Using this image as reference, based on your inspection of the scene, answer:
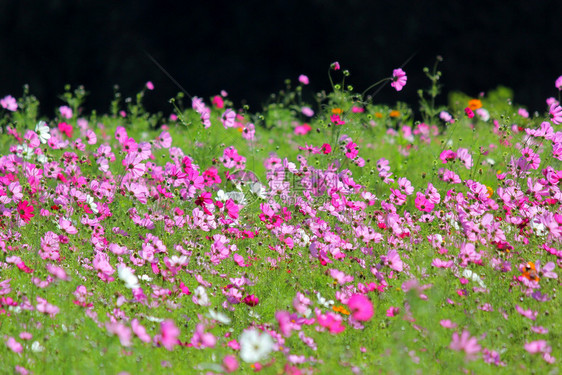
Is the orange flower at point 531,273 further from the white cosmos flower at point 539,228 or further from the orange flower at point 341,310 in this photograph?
the orange flower at point 341,310

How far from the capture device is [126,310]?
258cm

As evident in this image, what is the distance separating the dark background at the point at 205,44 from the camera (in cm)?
948

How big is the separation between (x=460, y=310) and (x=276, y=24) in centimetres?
762

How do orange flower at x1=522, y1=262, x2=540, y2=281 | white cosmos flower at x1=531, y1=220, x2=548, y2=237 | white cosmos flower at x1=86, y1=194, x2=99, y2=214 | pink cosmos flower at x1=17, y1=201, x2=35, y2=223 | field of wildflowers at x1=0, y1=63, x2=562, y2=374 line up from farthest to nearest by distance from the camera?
1. white cosmos flower at x1=86, y1=194, x2=99, y2=214
2. pink cosmos flower at x1=17, y1=201, x2=35, y2=223
3. white cosmos flower at x1=531, y1=220, x2=548, y2=237
4. orange flower at x1=522, y1=262, x2=540, y2=281
5. field of wildflowers at x1=0, y1=63, x2=562, y2=374

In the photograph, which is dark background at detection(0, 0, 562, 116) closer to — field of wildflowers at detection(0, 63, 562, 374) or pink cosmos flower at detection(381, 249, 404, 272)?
field of wildflowers at detection(0, 63, 562, 374)

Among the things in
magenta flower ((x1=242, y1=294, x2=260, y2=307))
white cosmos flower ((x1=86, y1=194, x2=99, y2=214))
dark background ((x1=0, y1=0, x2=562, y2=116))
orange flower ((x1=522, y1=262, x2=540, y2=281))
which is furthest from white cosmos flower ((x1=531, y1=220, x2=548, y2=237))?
dark background ((x1=0, y1=0, x2=562, y2=116))

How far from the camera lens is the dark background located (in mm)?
9484

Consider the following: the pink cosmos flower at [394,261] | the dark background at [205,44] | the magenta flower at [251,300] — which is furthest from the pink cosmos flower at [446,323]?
the dark background at [205,44]

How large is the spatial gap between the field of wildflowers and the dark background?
530 centimetres

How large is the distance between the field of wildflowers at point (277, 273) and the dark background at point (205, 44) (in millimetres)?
5299

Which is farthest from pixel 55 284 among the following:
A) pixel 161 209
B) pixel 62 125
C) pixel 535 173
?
pixel 535 173

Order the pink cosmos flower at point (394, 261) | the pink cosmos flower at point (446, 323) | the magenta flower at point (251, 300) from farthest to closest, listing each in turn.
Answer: the pink cosmos flower at point (394, 261) < the magenta flower at point (251, 300) < the pink cosmos flower at point (446, 323)

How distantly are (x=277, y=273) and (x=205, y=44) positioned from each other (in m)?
7.17

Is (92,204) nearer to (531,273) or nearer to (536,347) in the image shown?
(531,273)
